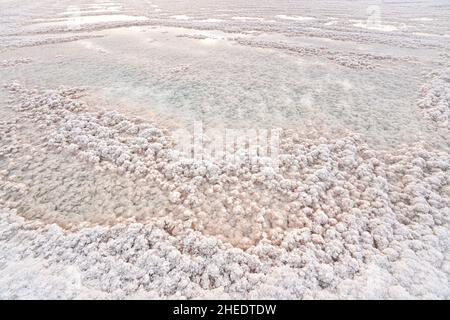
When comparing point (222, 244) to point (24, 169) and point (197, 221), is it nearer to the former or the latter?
point (197, 221)

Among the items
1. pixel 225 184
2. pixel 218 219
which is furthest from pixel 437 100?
pixel 218 219

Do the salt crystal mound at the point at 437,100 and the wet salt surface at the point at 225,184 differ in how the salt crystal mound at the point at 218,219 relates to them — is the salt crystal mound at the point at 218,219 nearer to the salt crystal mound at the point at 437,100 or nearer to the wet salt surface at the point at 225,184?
the wet salt surface at the point at 225,184

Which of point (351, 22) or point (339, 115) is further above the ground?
point (351, 22)

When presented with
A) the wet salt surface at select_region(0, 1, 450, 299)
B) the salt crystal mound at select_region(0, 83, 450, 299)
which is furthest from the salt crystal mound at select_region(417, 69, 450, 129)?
the salt crystal mound at select_region(0, 83, 450, 299)

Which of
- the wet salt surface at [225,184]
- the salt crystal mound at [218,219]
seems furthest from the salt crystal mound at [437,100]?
the salt crystal mound at [218,219]

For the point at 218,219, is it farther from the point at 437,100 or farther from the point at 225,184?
the point at 437,100
